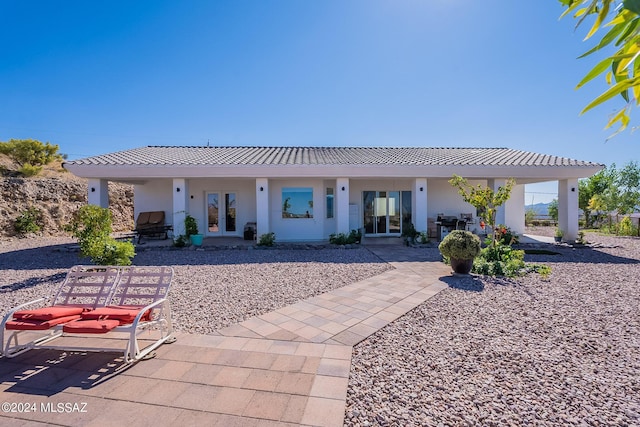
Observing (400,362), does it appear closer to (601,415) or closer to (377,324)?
(377,324)

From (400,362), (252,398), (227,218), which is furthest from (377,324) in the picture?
(227,218)

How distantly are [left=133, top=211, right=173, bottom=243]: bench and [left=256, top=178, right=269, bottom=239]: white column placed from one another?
459cm

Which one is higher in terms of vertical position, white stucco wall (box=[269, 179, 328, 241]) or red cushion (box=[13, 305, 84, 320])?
white stucco wall (box=[269, 179, 328, 241])

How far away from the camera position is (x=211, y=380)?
2963 mm

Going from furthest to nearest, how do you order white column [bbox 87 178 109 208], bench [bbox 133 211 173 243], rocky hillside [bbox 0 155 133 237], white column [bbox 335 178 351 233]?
1. rocky hillside [bbox 0 155 133 237]
2. bench [bbox 133 211 173 243]
3. white column [bbox 335 178 351 233]
4. white column [bbox 87 178 109 208]

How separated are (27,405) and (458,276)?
25.8 ft

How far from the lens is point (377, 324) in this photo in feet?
14.3

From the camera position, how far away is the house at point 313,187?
1216 centimetres

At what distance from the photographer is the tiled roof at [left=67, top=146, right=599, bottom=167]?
500 inches

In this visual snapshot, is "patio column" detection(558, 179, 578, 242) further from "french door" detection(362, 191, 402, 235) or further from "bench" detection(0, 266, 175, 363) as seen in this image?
"bench" detection(0, 266, 175, 363)

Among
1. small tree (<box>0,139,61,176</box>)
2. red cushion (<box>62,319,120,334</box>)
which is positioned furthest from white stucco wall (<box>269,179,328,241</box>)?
small tree (<box>0,139,61,176</box>)

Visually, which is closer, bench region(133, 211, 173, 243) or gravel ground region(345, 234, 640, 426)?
gravel ground region(345, 234, 640, 426)

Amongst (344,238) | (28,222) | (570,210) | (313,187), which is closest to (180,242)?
(313,187)

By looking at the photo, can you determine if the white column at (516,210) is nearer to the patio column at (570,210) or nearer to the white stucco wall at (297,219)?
the patio column at (570,210)
